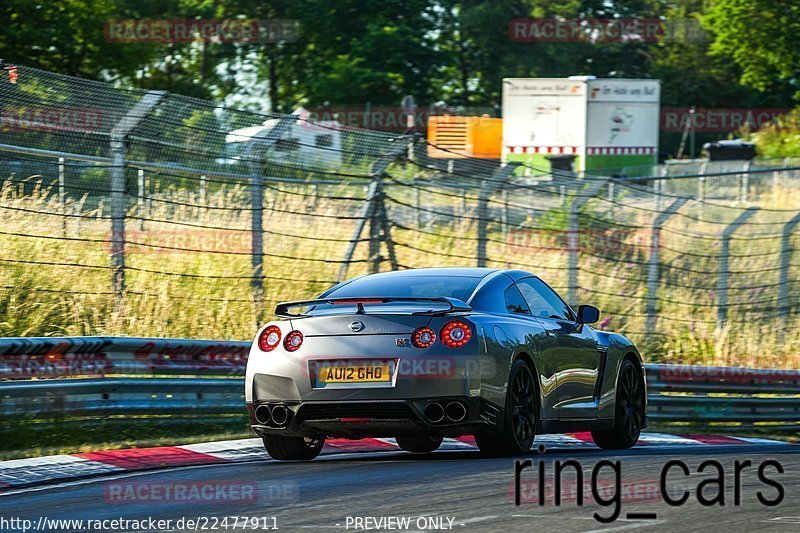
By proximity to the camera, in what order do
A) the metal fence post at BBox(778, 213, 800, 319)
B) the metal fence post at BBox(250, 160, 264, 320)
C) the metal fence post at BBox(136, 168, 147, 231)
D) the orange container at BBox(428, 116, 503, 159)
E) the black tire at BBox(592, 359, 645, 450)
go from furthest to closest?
1. the orange container at BBox(428, 116, 503, 159)
2. the metal fence post at BBox(778, 213, 800, 319)
3. the metal fence post at BBox(250, 160, 264, 320)
4. the metal fence post at BBox(136, 168, 147, 231)
5. the black tire at BBox(592, 359, 645, 450)

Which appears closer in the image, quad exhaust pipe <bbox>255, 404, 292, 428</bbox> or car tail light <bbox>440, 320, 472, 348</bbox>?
car tail light <bbox>440, 320, 472, 348</bbox>

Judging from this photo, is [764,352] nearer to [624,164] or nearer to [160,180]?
[160,180]

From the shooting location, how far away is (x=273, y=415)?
913 centimetres

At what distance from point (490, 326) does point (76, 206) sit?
17.7 feet

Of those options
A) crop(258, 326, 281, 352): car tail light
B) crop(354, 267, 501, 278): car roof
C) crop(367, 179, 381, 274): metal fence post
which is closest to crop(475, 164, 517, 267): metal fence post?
crop(367, 179, 381, 274): metal fence post

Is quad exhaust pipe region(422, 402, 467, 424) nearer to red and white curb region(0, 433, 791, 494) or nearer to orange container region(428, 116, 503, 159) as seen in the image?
red and white curb region(0, 433, 791, 494)

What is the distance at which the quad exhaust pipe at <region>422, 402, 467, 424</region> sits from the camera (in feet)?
29.1

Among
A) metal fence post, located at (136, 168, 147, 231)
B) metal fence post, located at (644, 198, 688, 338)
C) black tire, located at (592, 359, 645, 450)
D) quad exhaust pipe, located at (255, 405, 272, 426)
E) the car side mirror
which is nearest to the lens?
quad exhaust pipe, located at (255, 405, 272, 426)

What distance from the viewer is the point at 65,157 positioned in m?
13.0

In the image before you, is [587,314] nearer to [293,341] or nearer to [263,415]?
[293,341]

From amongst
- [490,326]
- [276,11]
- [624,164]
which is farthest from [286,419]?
[276,11]

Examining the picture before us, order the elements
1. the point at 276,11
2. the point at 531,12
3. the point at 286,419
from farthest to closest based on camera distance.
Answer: the point at 531,12
the point at 276,11
the point at 286,419

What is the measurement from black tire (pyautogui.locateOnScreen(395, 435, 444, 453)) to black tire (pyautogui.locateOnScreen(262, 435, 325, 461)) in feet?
2.71

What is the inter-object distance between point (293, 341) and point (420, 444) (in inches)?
64.3
